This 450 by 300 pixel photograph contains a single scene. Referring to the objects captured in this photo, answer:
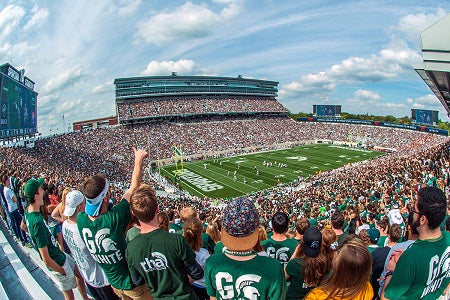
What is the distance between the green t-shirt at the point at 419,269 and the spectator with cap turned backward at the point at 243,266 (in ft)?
3.56

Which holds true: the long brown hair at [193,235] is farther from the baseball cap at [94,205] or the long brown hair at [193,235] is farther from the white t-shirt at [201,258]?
the baseball cap at [94,205]

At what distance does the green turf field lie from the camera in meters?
31.8

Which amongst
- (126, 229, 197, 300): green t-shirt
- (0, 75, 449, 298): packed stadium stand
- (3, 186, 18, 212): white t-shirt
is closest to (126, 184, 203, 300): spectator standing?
(126, 229, 197, 300): green t-shirt

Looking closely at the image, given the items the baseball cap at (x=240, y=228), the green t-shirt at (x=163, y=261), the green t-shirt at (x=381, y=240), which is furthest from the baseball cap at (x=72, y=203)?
the green t-shirt at (x=381, y=240)

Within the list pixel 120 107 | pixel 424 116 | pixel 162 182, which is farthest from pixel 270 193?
pixel 424 116

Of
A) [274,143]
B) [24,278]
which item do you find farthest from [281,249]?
[274,143]

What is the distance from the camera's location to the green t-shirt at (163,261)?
8.59ft

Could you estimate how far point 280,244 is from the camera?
3738 millimetres

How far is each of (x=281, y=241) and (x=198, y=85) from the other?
7449cm

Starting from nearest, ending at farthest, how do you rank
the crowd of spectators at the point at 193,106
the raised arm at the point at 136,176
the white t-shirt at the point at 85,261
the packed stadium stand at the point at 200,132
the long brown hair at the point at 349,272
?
1. the long brown hair at the point at 349,272
2. the raised arm at the point at 136,176
3. the white t-shirt at the point at 85,261
4. the packed stadium stand at the point at 200,132
5. the crowd of spectators at the point at 193,106

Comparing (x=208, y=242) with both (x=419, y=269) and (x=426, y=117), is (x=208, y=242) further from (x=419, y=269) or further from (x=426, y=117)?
(x=426, y=117)

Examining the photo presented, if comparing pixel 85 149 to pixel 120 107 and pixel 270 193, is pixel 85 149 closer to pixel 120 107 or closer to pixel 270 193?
pixel 120 107

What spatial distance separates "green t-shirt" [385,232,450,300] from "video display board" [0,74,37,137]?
1298 inches

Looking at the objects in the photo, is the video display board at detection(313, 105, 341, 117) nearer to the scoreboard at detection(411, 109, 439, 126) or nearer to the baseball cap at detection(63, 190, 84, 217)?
the scoreboard at detection(411, 109, 439, 126)
